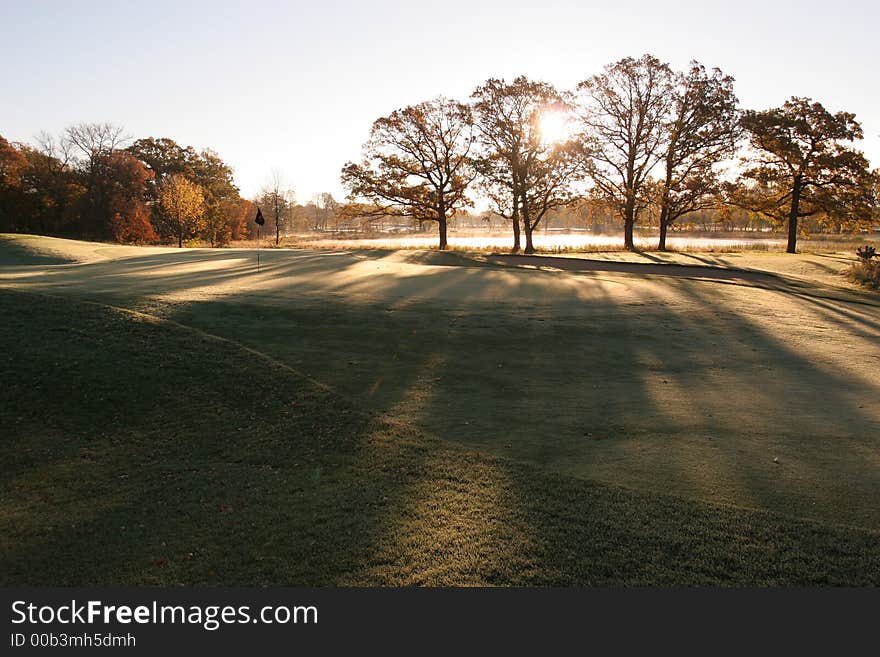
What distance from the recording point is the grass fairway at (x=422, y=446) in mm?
5031

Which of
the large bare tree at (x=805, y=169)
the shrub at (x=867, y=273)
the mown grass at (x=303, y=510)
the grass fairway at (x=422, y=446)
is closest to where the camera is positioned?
the mown grass at (x=303, y=510)

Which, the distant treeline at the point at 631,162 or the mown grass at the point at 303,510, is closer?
the mown grass at the point at 303,510

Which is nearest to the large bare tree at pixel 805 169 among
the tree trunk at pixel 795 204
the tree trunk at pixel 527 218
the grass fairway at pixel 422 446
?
the tree trunk at pixel 795 204

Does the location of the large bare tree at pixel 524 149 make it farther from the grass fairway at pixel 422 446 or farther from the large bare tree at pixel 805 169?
the grass fairway at pixel 422 446

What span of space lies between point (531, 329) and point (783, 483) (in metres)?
7.90

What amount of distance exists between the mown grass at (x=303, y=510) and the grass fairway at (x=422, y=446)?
0.10ft

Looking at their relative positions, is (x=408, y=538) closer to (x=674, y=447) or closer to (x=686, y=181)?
(x=674, y=447)

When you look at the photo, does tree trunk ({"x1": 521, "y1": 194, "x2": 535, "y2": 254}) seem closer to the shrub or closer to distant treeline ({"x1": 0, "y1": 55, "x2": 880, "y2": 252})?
distant treeline ({"x1": 0, "y1": 55, "x2": 880, "y2": 252})

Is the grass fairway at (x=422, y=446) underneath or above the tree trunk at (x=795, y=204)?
underneath

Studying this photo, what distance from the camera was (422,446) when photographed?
740cm

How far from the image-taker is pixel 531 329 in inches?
543

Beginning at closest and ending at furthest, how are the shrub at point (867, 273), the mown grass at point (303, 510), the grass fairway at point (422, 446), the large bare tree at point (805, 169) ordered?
the mown grass at point (303, 510)
the grass fairway at point (422, 446)
the shrub at point (867, 273)
the large bare tree at point (805, 169)

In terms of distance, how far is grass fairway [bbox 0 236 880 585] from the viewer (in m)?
5.03

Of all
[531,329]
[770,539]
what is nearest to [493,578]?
[770,539]
